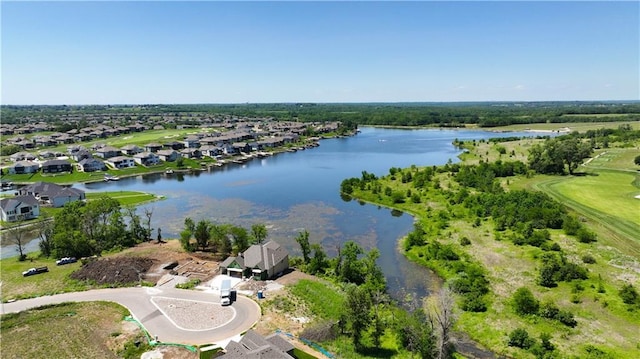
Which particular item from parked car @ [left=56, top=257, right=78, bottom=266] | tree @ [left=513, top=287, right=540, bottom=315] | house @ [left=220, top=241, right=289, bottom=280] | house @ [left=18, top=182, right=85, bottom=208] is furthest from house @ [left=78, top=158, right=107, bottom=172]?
tree @ [left=513, top=287, right=540, bottom=315]

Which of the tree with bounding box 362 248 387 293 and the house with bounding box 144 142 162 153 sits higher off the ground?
the house with bounding box 144 142 162 153

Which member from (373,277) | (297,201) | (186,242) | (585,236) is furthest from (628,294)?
(297,201)

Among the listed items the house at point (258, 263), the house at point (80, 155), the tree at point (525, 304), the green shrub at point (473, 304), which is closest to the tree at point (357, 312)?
the green shrub at point (473, 304)

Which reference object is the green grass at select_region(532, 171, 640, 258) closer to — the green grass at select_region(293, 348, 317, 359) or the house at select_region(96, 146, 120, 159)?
the green grass at select_region(293, 348, 317, 359)

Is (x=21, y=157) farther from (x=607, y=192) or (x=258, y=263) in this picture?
(x=607, y=192)

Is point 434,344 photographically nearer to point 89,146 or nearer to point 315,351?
point 315,351

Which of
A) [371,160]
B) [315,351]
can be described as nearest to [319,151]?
[371,160]

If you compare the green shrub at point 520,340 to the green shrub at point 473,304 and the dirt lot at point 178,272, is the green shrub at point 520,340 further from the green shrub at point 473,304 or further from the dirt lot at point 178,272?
the dirt lot at point 178,272
